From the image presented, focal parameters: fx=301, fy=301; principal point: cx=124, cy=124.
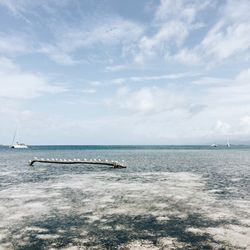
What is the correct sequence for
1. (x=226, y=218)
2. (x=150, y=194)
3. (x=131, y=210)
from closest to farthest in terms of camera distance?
(x=226, y=218)
(x=131, y=210)
(x=150, y=194)

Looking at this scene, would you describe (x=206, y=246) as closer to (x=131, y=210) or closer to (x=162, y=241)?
(x=162, y=241)

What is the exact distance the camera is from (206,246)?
1080 cm

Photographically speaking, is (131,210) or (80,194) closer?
(131,210)

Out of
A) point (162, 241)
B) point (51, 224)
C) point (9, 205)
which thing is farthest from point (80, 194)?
point (162, 241)

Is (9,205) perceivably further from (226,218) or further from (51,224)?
(226,218)

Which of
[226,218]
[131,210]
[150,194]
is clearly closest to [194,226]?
[226,218]

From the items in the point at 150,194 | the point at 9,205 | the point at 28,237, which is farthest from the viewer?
the point at 150,194

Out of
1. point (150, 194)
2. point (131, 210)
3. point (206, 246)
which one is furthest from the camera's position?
point (150, 194)

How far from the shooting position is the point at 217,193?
22422 millimetres

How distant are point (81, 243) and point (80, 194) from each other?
10.9m

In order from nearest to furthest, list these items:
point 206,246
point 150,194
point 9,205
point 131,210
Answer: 1. point 206,246
2. point 131,210
3. point 9,205
4. point 150,194

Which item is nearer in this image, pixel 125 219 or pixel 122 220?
pixel 122 220

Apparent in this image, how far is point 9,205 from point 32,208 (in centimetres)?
185

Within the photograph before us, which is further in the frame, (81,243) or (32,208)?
(32,208)
